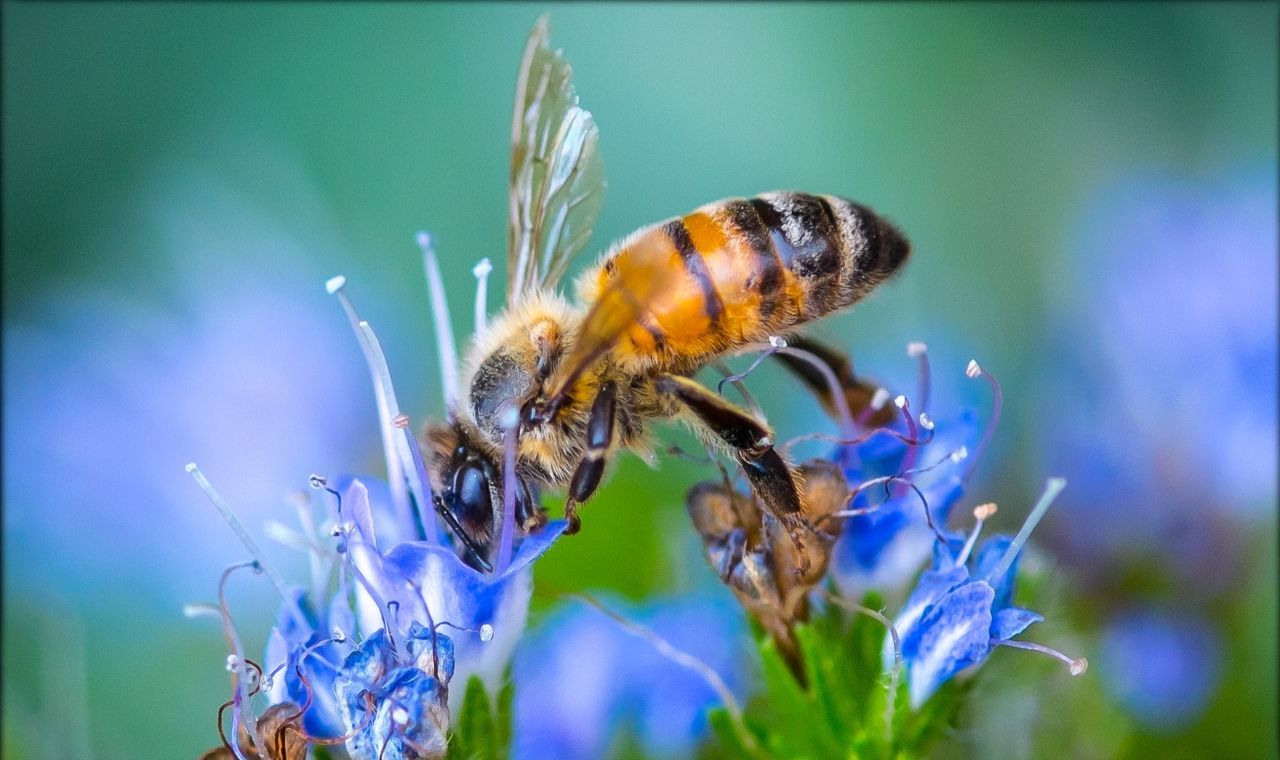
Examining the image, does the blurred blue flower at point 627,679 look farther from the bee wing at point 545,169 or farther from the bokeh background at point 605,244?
the bee wing at point 545,169

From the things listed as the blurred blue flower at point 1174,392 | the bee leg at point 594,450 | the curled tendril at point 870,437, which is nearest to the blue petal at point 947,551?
the curled tendril at point 870,437

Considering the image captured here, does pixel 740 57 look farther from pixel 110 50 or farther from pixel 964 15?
pixel 110 50

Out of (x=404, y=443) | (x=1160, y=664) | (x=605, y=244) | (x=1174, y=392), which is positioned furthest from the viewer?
(x=605, y=244)

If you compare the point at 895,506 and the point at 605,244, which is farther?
the point at 605,244

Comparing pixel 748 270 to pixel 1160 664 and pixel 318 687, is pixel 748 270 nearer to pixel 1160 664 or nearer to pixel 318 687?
pixel 318 687

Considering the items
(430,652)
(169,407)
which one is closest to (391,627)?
(430,652)

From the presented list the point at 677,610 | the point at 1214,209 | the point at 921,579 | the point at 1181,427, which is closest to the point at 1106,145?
the point at 1214,209
